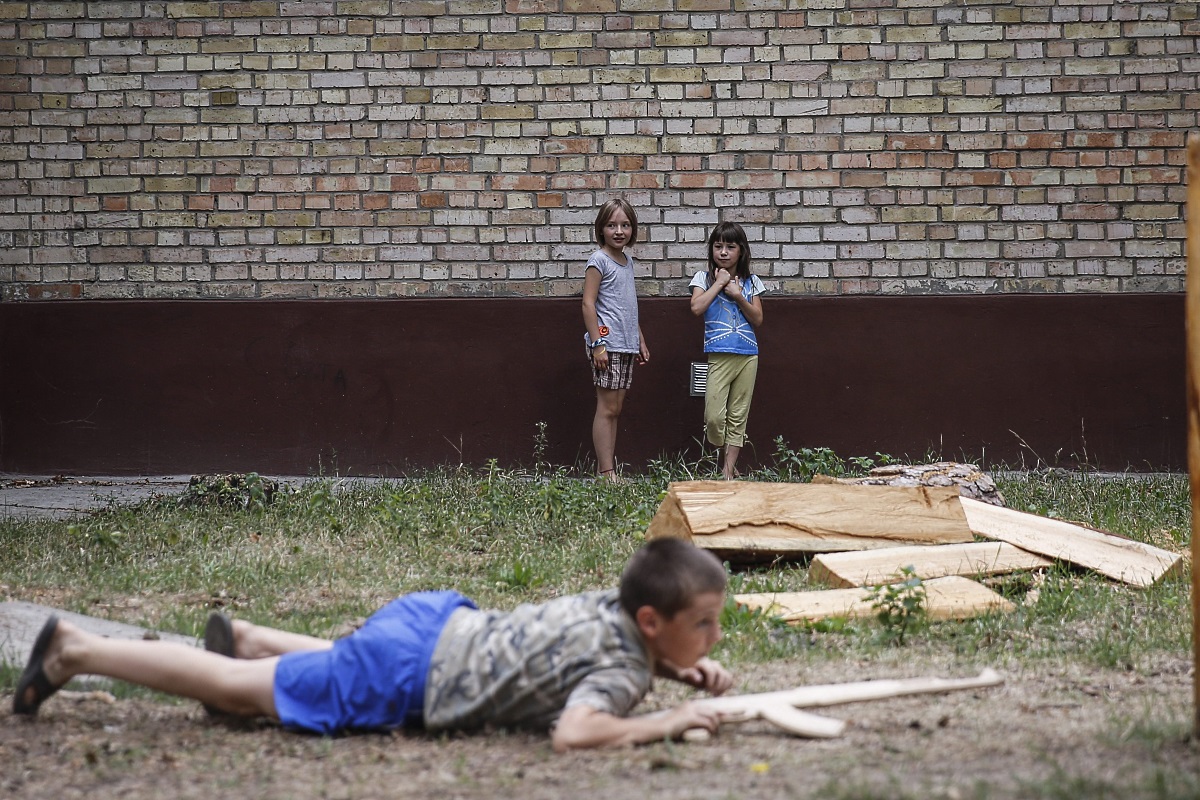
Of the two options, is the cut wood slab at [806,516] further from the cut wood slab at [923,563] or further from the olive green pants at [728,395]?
the olive green pants at [728,395]

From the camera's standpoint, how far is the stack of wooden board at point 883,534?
447 cm

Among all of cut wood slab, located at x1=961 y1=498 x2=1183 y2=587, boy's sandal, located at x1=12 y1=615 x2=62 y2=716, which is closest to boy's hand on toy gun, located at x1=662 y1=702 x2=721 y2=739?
boy's sandal, located at x1=12 y1=615 x2=62 y2=716

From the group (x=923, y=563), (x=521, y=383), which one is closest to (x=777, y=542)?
(x=923, y=563)

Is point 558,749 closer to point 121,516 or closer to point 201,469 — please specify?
point 121,516

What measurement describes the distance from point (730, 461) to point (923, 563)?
2508 millimetres

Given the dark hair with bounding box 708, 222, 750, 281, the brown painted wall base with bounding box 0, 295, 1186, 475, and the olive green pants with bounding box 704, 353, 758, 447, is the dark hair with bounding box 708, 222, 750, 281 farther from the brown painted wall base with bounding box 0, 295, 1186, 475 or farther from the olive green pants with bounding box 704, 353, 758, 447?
the olive green pants with bounding box 704, 353, 758, 447

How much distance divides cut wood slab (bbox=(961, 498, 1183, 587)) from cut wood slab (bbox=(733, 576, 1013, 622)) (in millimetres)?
682

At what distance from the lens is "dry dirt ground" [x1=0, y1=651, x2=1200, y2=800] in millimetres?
2311

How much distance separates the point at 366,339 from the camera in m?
7.42

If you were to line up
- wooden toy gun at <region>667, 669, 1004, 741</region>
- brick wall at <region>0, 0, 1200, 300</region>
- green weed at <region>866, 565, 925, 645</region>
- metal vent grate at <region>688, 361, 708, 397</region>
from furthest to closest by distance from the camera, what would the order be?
1. brick wall at <region>0, 0, 1200, 300</region>
2. metal vent grate at <region>688, 361, 708, 397</region>
3. green weed at <region>866, 565, 925, 645</region>
4. wooden toy gun at <region>667, 669, 1004, 741</region>

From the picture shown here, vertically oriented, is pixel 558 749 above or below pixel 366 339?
below

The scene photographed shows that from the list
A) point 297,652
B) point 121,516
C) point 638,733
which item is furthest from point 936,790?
point 121,516

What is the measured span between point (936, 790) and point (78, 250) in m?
6.80

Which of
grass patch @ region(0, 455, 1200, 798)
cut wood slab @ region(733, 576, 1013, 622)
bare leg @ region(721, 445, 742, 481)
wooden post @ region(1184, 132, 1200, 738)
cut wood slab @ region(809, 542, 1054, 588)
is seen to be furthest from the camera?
bare leg @ region(721, 445, 742, 481)
